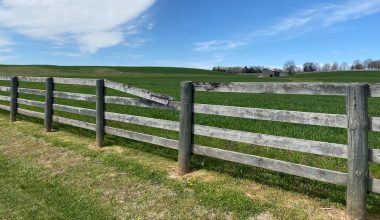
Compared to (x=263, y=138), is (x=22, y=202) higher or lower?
lower

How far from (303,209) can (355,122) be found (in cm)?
121

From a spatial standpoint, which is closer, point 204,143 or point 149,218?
point 149,218

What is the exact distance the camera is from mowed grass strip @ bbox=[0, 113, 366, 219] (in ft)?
17.5

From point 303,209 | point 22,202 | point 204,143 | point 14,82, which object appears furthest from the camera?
point 14,82

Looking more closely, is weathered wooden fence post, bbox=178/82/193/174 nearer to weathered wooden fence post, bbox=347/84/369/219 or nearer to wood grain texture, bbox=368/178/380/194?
weathered wooden fence post, bbox=347/84/369/219

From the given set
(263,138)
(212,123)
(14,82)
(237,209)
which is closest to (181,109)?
(263,138)

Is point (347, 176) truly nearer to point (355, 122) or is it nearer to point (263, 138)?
point (355, 122)

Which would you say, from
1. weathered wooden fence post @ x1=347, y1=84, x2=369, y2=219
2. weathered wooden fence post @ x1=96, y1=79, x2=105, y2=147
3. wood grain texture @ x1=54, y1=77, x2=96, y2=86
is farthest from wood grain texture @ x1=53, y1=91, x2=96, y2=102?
weathered wooden fence post @ x1=347, y1=84, x2=369, y2=219

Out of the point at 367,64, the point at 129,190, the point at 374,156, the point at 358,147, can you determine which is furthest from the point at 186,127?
the point at 367,64

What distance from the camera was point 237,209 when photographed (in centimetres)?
529

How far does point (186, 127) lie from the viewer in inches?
263

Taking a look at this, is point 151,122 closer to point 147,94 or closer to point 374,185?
point 147,94

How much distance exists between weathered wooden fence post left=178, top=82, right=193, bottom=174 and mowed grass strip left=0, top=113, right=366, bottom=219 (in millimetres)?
228

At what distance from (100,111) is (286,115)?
Answer: 465 centimetres
